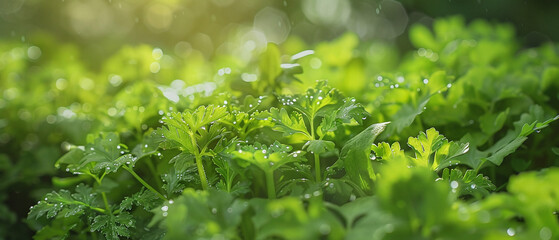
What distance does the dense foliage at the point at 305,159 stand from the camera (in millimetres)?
629

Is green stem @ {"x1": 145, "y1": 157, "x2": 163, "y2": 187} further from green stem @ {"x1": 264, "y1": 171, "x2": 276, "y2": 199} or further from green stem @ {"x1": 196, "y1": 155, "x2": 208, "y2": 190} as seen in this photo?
green stem @ {"x1": 264, "y1": 171, "x2": 276, "y2": 199}

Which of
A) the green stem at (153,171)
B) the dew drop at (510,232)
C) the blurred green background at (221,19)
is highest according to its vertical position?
the dew drop at (510,232)

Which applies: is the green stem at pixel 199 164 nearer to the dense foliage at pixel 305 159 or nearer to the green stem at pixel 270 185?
the dense foliage at pixel 305 159

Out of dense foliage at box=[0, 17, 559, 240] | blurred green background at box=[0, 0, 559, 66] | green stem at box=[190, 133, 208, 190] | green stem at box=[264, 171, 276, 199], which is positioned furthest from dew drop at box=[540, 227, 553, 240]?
blurred green background at box=[0, 0, 559, 66]

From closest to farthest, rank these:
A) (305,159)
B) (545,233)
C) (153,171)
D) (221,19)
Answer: (545,233) → (305,159) → (153,171) → (221,19)

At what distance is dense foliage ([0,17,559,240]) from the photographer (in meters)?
0.63

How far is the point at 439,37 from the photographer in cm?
202

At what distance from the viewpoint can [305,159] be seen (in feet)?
2.88

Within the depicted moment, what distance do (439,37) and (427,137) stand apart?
1190 mm

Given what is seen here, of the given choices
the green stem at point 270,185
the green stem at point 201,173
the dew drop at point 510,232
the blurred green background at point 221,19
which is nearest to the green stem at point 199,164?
the green stem at point 201,173

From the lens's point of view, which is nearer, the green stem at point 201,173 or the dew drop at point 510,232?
the dew drop at point 510,232

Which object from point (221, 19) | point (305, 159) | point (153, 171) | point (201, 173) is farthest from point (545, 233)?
point (221, 19)

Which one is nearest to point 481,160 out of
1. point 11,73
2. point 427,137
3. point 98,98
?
point 427,137

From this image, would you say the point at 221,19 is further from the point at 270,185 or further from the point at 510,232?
the point at 510,232
